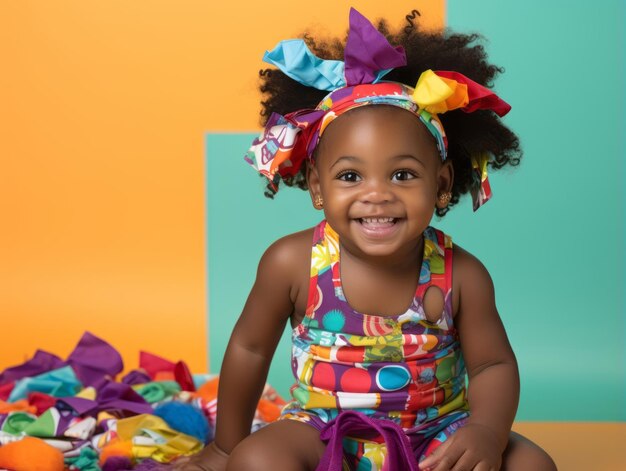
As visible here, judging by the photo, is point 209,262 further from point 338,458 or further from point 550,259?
point 338,458

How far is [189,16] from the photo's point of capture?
3.40m

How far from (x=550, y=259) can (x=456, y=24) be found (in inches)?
28.1

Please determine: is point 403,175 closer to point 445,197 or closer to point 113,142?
point 445,197

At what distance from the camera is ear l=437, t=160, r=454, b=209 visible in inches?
76.7

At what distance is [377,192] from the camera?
1811mm

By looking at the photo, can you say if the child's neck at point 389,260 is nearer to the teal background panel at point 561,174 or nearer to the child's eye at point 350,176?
the child's eye at point 350,176

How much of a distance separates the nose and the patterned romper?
186 millimetres

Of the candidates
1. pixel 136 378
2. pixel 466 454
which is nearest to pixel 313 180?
pixel 466 454

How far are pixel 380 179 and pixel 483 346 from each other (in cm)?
35

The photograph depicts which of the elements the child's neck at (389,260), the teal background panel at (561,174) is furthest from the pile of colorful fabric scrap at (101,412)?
the teal background panel at (561,174)

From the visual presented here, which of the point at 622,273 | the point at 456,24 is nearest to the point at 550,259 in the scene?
the point at 622,273

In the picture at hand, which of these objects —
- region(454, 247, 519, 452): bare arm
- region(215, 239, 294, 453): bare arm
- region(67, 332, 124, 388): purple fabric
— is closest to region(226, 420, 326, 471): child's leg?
region(215, 239, 294, 453): bare arm

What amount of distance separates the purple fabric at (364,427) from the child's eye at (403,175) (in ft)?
1.24

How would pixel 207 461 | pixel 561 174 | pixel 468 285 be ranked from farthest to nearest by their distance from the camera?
pixel 561 174, pixel 207 461, pixel 468 285
